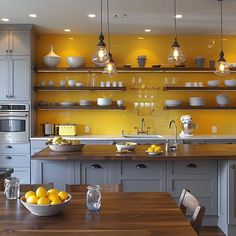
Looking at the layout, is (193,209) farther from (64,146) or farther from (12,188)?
(64,146)

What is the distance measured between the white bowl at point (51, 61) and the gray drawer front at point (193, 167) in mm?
3260

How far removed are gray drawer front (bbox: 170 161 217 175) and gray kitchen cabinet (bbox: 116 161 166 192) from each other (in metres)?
0.14

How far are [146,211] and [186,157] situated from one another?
167 cm

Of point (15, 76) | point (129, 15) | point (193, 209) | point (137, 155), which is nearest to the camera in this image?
point (193, 209)

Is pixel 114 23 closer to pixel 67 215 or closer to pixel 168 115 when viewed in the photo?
pixel 168 115

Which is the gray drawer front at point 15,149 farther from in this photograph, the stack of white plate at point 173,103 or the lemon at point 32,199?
the lemon at point 32,199

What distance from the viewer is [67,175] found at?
12.6ft

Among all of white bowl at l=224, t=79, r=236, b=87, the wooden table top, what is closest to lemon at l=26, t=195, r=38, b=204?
the wooden table top

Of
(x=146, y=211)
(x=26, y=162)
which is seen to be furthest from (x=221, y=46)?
(x=146, y=211)

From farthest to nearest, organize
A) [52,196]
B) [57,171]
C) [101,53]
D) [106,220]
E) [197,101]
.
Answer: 1. [197,101]
2. [101,53]
3. [57,171]
4. [52,196]
5. [106,220]

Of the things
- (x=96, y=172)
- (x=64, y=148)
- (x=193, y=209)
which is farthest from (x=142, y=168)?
(x=193, y=209)

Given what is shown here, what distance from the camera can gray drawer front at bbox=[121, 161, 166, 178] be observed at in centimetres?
385

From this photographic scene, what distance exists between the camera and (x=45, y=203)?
6.07 feet

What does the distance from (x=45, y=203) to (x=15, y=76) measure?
14.4 ft
